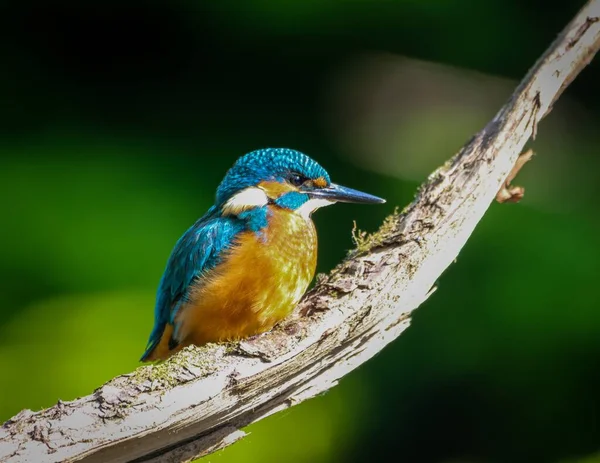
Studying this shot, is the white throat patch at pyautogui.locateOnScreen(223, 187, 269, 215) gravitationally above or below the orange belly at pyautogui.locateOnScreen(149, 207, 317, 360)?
above

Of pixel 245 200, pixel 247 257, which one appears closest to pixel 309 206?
pixel 245 200

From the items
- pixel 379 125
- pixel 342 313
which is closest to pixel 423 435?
pixel 379 125

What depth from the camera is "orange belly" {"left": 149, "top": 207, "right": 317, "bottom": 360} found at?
204cm

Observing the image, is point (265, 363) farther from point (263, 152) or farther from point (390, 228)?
point (263, 152)

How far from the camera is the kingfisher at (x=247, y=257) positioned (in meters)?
2.05

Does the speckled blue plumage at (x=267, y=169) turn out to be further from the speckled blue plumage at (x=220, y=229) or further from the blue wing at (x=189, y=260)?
the blue wing at (x=189, y=260)

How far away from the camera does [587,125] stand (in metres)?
3.56

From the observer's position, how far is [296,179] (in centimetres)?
229

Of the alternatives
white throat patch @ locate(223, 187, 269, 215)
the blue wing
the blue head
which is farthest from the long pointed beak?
the blue wing

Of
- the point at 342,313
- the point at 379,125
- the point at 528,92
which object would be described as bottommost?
the point at 342,313

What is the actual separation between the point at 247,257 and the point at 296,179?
313 mm

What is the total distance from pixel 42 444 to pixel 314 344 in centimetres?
58

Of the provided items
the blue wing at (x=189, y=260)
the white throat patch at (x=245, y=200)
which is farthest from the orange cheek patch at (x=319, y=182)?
the blue wing at (x=189, y=260)

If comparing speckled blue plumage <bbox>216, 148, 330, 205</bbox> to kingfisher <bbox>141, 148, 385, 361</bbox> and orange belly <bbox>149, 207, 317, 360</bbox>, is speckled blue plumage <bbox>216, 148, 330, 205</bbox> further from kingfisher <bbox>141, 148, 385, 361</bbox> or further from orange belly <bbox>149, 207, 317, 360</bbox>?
orange belly <bbox>149, 207, 317, 360</bbox>
